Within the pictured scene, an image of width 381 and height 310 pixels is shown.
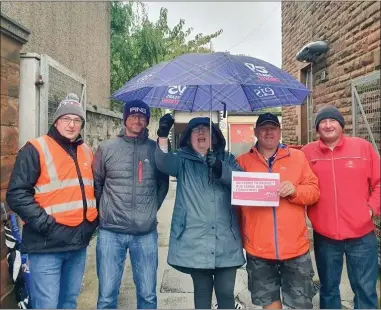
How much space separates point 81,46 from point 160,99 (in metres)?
4.10

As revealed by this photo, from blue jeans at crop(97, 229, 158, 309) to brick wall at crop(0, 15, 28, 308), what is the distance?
33.3 inches

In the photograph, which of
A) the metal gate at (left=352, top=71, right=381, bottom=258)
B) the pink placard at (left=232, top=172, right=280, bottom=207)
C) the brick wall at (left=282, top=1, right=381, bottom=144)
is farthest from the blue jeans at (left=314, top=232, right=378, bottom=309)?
the brick wall at (left=282, top=1, right=381, bottom=144)

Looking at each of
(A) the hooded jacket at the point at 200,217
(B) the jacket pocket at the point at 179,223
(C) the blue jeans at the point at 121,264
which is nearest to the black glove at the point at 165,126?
(A) the hooded jacket at the point at 200,217

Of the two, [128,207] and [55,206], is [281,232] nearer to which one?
[128,207]

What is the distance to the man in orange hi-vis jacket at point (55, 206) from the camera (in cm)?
259

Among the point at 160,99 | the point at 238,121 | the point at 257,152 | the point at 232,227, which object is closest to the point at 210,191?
the point at 232,227

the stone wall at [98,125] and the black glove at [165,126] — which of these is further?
the stone wall at [98,125]

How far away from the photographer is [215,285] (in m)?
2.90

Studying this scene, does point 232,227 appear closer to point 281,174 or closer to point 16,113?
point 281,174

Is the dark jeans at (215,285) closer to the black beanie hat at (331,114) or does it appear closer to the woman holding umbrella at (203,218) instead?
the woman holding umbrella at (203,218)

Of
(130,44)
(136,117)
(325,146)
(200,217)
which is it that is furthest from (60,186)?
(130,44)

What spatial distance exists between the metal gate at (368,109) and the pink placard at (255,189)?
7.41 feet

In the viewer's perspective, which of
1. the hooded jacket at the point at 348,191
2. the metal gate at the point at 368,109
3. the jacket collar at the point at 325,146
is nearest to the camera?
the hooded jacket at the point at 348,191

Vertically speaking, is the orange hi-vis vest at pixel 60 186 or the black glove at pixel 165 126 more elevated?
the black glove at pixel 165 126
